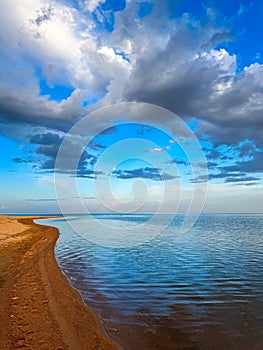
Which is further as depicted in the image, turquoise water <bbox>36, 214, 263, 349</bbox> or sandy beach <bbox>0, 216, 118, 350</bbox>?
turquoise water <bbox>36, 214, 263, 349</bbox>

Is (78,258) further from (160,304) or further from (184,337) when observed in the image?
(184,337)

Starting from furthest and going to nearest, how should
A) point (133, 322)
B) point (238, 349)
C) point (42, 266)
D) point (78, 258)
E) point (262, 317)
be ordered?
point (78, 258) → point (42, 266) → point (262, 317) → point (133, 322) → point (238, 349)

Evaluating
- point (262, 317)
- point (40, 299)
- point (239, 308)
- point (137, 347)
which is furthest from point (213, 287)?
point (40, 299)

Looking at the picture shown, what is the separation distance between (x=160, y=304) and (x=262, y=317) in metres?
4.95

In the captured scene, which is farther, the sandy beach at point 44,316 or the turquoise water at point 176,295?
the turquoise water at point 176,295

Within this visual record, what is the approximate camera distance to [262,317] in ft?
41.9

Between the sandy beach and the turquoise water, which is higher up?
the sandy beach

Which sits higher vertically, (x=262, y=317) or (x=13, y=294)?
(x=13, y=294)

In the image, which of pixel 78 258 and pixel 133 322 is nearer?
pixel 133 322

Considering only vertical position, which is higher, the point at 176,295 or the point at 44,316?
the point at 44,316

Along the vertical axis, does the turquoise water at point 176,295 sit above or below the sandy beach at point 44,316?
below

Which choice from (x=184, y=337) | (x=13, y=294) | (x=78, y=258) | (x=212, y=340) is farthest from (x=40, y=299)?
(x=78, y=258)

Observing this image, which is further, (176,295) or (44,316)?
(176,295)

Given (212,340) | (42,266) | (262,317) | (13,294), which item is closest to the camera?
(212,340)
